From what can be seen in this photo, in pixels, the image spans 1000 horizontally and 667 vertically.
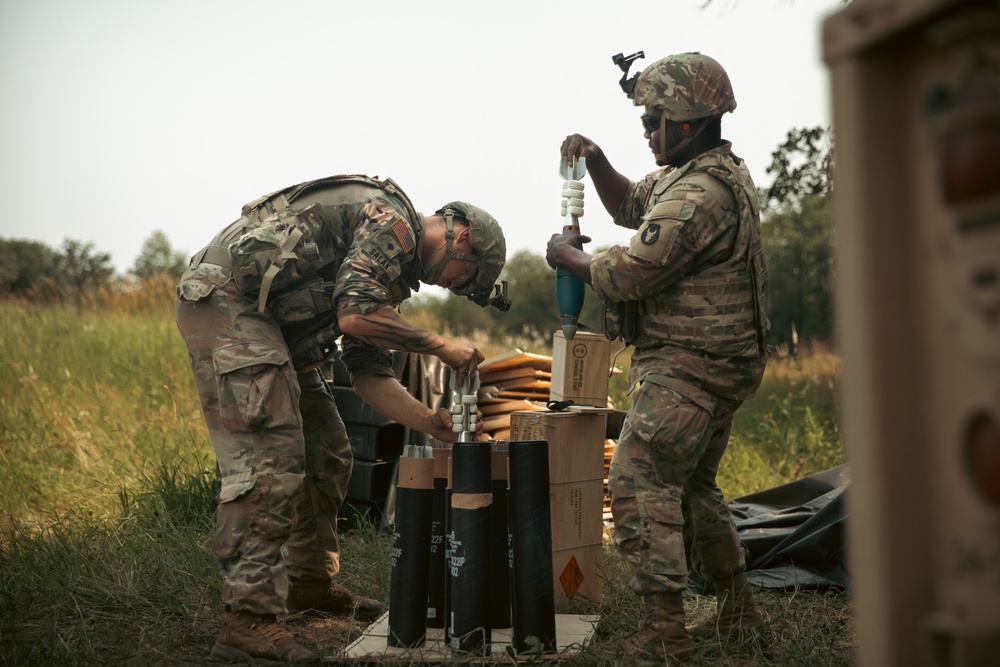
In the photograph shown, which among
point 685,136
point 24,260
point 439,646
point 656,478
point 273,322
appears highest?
point 24,260

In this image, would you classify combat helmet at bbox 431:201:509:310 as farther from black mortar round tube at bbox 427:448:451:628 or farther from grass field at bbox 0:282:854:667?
grass field at bbox 0:282:854:667

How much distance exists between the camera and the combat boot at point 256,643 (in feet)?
12.9

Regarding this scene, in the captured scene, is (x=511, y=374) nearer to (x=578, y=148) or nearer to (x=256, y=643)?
(x=578, y=148)

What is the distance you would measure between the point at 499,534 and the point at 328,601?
1.27 metres

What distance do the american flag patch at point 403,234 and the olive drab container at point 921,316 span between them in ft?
9.38

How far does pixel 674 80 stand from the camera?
13.3 feet

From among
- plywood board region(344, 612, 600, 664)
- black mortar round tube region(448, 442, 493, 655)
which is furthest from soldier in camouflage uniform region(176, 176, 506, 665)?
black mortar round tube region(448, 442, 493, 655)

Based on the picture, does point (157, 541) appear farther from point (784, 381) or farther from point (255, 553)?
point (784, 381)

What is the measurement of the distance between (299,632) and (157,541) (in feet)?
4.92

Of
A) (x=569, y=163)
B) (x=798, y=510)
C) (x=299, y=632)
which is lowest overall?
(x=299, y=632)

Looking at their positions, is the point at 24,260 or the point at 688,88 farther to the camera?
the point at 24,260

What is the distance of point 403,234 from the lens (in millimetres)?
4254

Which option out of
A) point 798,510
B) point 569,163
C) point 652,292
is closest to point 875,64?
point 652,292

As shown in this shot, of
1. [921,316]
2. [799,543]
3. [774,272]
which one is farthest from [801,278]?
[921,316]
